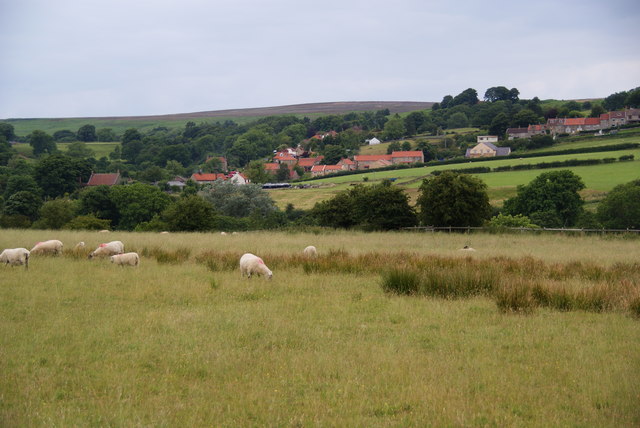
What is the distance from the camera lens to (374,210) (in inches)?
1617

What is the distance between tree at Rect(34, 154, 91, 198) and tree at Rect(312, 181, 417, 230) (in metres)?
60.5

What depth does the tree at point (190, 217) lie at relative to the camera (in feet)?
133

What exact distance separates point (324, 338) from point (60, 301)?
6852 millimetres

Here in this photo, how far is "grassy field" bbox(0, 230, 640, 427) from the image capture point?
6.57m

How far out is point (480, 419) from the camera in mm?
6363

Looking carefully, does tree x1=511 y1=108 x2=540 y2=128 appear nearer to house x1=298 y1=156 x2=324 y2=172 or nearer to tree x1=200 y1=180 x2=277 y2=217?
house x1=298 y1=156 x2=324 y2=172

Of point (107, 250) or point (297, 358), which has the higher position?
point (297, 358)

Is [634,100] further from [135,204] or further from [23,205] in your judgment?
[23,205]

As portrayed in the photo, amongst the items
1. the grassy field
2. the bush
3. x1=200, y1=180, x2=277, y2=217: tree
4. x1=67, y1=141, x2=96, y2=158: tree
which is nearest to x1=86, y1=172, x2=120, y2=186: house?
x1=200, y1=180, x2=277, y2=217: tree

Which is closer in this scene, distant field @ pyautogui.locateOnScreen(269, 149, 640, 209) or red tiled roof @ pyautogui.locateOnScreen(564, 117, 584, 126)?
distant field @ pyautogui.locateOnScreen(269, 149, 640, 209)

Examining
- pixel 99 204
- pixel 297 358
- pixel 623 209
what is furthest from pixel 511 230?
pixel 99 204

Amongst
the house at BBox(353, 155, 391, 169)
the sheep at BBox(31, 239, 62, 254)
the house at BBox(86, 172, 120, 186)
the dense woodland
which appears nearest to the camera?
the sheep at BBox(31, 239, 62, 254)

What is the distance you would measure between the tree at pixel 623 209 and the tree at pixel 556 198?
21.1 feet

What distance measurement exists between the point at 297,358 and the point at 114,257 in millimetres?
11936
